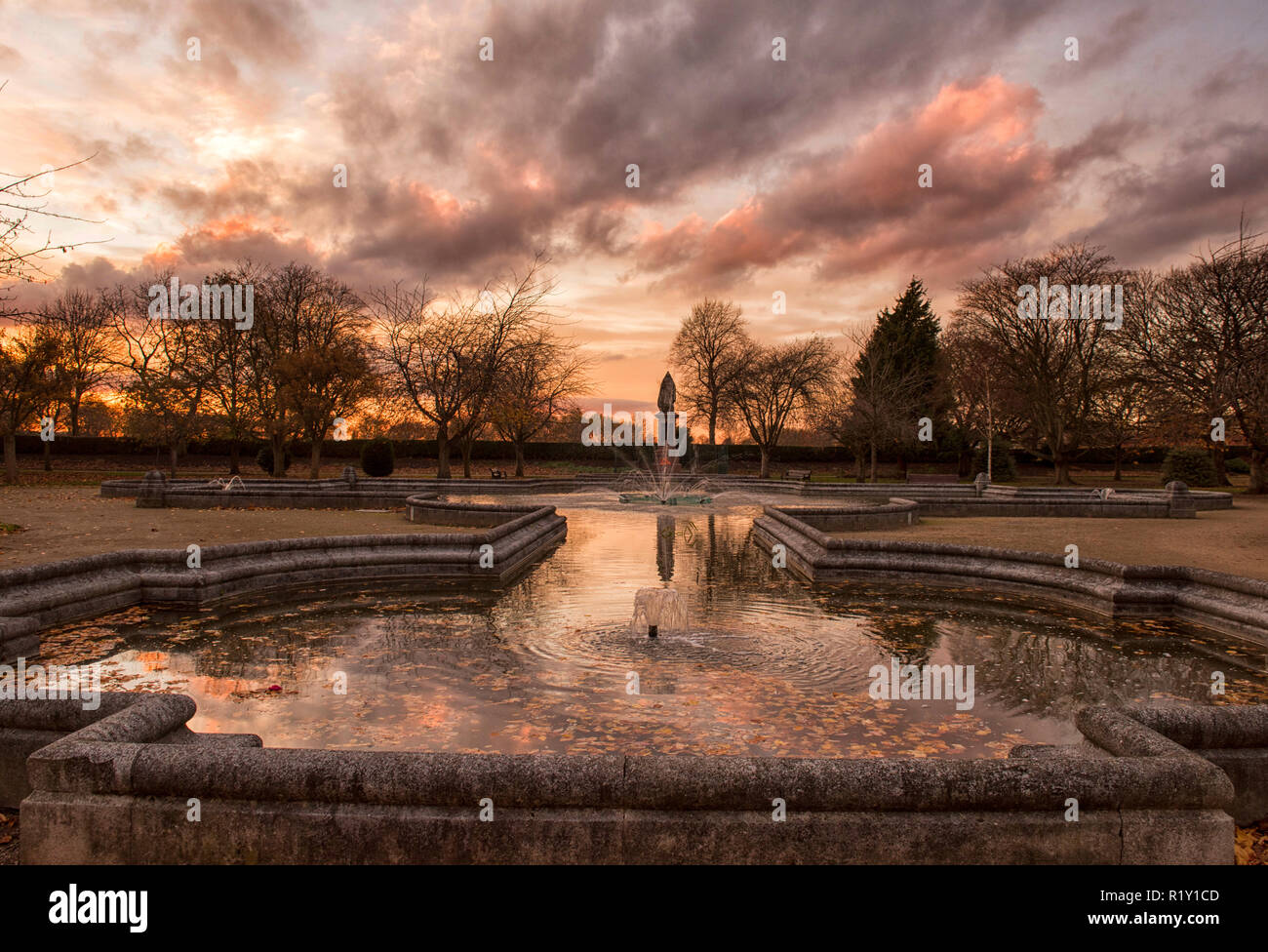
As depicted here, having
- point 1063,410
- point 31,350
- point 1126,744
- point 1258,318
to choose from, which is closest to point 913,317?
point 1063,410

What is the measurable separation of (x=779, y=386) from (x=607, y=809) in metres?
46.5

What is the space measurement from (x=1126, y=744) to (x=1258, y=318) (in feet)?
64.0

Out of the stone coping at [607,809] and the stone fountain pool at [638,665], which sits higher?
the stone coping at [607,809]

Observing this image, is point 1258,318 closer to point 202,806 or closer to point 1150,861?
point 1150,861

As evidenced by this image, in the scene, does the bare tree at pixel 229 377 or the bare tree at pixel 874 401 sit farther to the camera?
the bare tree at pixel 874 401

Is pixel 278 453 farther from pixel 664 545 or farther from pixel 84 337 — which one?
pixel 664 545

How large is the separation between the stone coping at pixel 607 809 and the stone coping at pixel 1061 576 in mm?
6721

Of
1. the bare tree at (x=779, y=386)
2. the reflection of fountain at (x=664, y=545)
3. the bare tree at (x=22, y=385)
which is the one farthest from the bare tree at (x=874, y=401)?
the bare tree at (x=22, y=385)

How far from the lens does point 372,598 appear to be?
403 inches

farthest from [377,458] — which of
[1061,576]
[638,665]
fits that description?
[638,665]

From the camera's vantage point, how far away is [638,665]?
6.91m

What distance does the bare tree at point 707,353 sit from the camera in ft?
168

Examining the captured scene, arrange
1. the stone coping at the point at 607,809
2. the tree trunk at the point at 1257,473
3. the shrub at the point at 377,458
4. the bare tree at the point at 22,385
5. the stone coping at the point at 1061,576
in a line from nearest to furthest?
Answer: 1. the stone coping at the point at 607,809
2. the stone coping at the point at 1061,576
3. the bare tree at the point at 22,385
4. the tree trunk at the point at 1257,473
5. the shrub at the point at 377,458

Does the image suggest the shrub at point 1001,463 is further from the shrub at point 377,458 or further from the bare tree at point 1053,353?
the shrub at point 377,458
